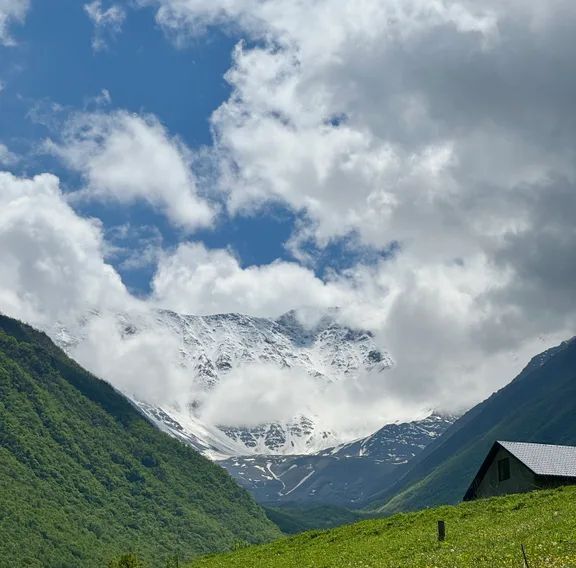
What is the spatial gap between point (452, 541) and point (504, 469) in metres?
34.7

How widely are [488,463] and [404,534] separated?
2905 cm

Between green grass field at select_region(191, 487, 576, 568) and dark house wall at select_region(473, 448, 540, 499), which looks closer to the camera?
green grass field at select_region(191, 487, 576, 568)

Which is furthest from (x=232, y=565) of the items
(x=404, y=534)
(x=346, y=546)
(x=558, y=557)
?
(x=558, y=557)

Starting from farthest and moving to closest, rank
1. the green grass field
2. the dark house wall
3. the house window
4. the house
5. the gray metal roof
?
the house window → the dark house wall → the gray metal roof → the house → the green grass field

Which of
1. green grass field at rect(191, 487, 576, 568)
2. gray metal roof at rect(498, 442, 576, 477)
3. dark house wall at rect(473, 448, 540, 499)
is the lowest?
green grass field at rect(191, 487, 576, 568)

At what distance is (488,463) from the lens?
279 ft

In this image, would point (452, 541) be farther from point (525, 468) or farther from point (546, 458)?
point (546, 458)

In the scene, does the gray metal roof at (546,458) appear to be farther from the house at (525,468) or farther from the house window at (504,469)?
the house window at (504,469)

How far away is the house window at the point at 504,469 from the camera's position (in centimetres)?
8075

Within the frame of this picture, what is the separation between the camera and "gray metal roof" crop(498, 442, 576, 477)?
75.8 m

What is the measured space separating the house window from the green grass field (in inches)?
629

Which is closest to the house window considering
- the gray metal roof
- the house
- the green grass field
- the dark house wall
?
the house

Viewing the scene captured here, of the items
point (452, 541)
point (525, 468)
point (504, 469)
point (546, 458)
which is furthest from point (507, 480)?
point (452, 541)

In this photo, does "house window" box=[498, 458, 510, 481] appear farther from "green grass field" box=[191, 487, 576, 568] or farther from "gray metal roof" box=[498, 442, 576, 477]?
"green grass field" box=[191, 487, 576, 568]
